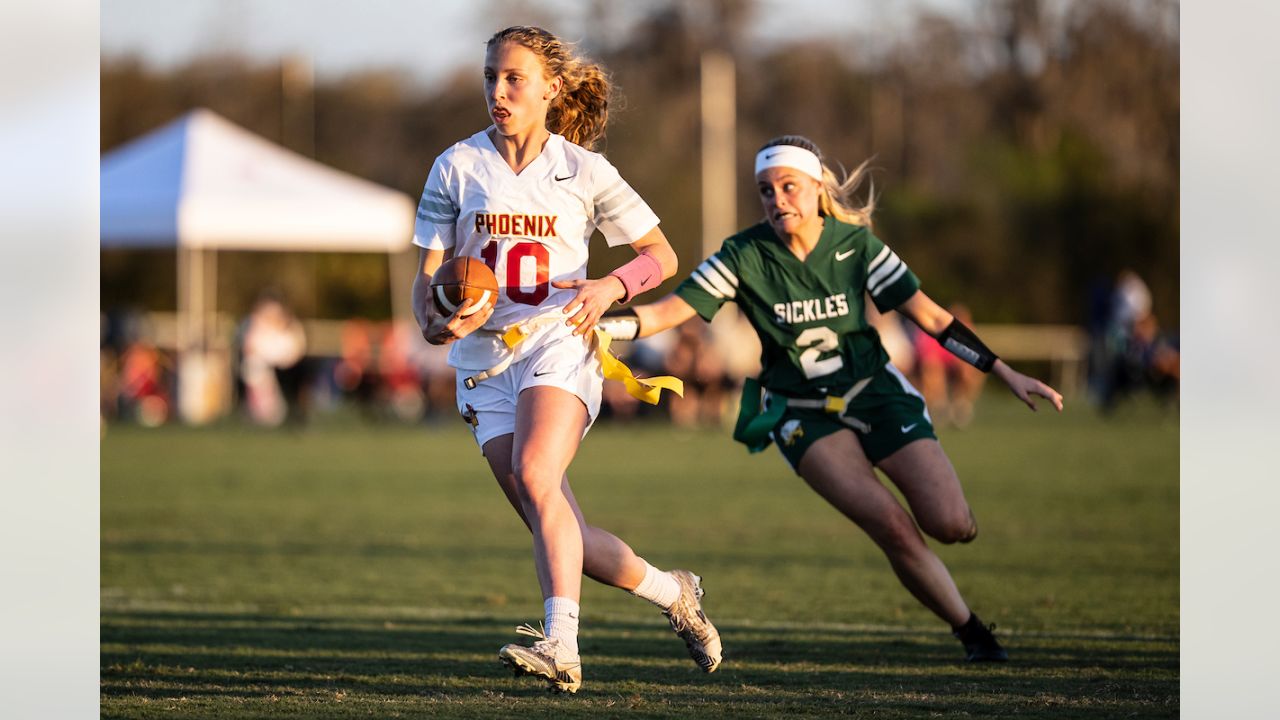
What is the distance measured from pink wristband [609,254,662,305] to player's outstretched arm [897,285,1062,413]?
1.10 meters

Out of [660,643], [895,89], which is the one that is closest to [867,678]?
[660,643]

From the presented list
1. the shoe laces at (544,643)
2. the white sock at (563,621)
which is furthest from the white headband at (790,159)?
the shoe laces at (544,643)

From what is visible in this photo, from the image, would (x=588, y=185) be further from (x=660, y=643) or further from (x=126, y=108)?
(x=126, y=108)

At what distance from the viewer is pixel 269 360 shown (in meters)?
22.8

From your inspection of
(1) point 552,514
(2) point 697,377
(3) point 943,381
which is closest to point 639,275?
(1) point 552,514

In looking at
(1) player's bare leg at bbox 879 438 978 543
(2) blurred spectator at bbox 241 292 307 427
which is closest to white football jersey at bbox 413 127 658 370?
(1) player's bare leg at bbox 879 438 978 543

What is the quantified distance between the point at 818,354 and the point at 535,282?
1341 mm

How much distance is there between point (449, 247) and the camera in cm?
484

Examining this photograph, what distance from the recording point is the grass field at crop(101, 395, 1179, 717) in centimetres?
481

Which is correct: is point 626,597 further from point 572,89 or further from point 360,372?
point 360,372

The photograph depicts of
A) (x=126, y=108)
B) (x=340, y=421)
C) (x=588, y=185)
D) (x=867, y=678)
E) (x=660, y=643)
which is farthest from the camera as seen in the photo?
(x=126, y=108)

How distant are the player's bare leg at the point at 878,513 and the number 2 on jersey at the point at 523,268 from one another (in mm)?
1349

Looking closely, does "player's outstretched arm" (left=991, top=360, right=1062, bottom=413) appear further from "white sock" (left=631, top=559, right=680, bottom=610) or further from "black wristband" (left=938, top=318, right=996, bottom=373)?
"white sock" (left=631, top=559, right=680, bottom=610)
